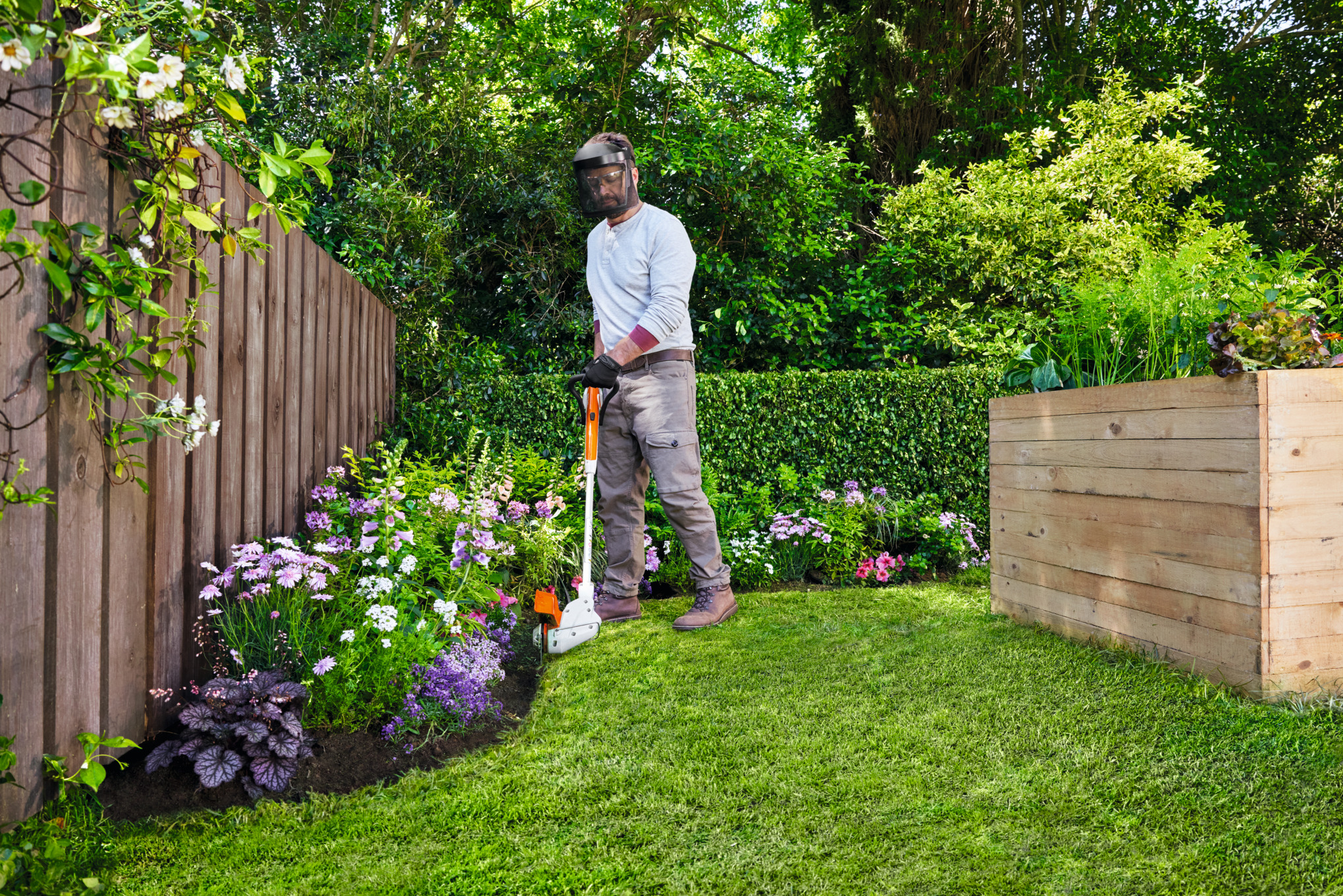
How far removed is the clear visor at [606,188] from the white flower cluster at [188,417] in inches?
82.9

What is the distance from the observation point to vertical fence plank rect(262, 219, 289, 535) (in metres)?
2.75

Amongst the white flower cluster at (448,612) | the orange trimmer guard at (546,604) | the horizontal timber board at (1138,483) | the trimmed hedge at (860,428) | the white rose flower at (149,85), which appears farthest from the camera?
the trimmed hedge at (860,428)

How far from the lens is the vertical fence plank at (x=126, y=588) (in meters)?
1.83

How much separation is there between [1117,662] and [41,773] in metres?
2.90

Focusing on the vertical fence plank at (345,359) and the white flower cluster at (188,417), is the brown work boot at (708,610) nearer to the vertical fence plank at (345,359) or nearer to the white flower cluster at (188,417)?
the vertical fence plank at (345,359)

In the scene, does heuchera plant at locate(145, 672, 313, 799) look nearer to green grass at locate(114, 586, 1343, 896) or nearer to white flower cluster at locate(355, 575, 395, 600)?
green grass at locate(114, 586, 1343, 896)

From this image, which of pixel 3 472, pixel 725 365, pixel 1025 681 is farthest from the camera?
pixel 725 365

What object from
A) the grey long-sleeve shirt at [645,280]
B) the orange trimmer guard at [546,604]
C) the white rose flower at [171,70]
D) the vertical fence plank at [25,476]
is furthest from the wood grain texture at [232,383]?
the grey long-sleeve shirt at [645,280]

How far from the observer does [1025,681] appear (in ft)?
8.46

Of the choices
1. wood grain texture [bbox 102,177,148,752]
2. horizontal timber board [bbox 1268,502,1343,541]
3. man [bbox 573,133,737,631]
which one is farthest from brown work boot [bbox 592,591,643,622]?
horizontal timber board [bbox 1268,502,1343,541]

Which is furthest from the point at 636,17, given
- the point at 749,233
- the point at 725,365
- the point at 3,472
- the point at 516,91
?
the point at 3,472

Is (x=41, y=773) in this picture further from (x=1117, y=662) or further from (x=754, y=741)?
(x=1117, y=662)

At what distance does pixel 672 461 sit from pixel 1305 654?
7.31 feet

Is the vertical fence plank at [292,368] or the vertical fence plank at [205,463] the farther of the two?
the vertical fence plank at [292,368]
